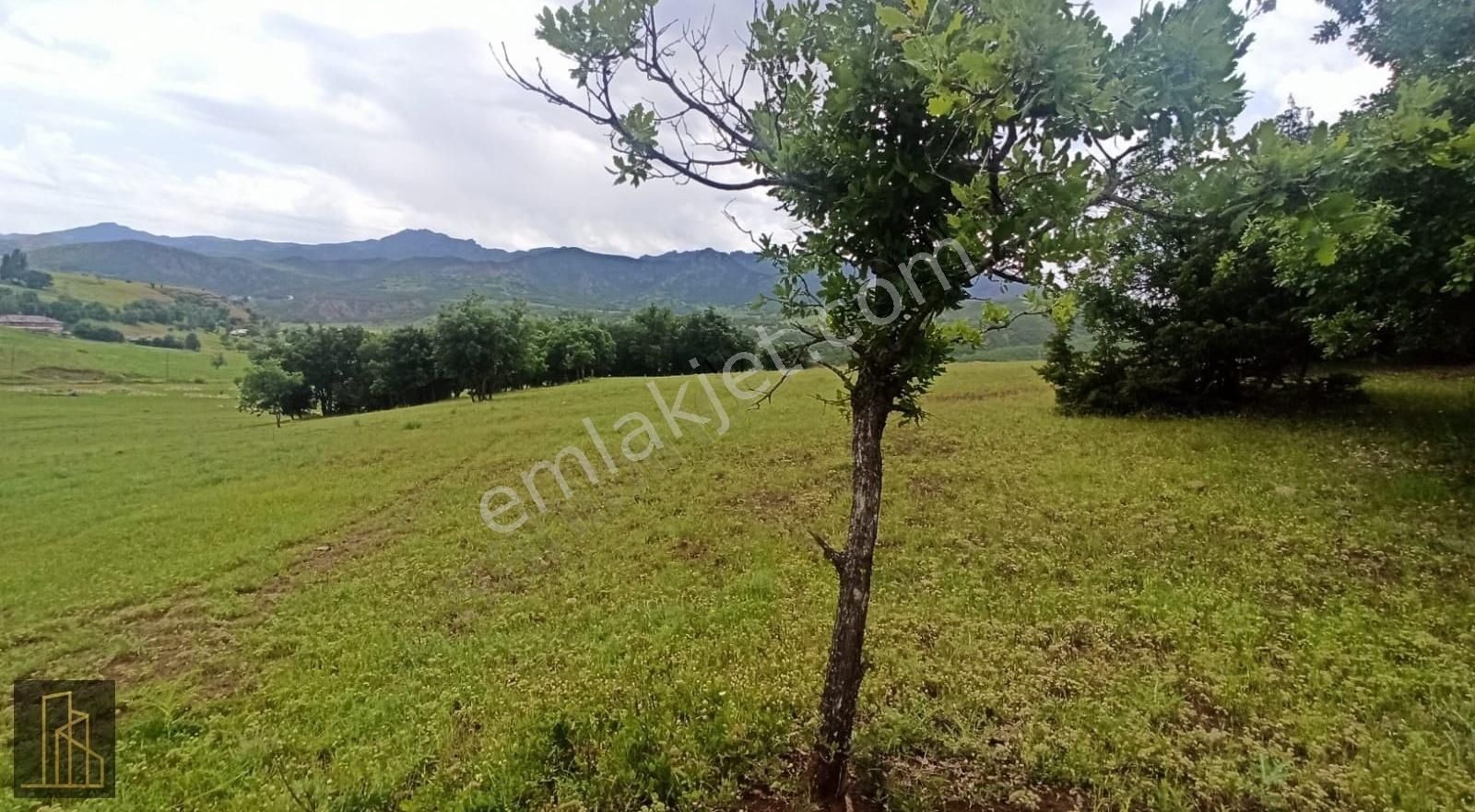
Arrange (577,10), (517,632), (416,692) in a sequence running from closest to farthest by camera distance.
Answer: (577,10) < (416,692) < (517,632)

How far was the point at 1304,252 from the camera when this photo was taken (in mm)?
2387

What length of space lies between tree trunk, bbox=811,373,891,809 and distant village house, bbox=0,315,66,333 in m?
207

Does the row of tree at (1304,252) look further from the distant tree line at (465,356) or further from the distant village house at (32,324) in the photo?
the distant village house at (32,324)

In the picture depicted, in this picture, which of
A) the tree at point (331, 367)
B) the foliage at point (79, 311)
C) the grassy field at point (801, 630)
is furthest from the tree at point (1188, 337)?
the foliage at point (79, 311)

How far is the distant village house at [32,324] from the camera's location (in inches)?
5662

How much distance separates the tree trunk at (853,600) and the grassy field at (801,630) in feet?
2.34

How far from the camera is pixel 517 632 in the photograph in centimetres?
876

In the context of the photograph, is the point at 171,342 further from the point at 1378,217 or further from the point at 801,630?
the point at 1378,217

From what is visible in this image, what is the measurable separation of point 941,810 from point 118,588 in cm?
1455

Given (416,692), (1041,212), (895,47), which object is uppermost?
(895,47)

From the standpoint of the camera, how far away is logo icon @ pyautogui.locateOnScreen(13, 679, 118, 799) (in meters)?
6.21

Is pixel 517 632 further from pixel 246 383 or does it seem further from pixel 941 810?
pixel 246 383

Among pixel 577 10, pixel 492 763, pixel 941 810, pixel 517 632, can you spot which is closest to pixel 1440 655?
pixel 941 810

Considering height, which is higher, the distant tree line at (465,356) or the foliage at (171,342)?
the distant tree line at (465,356)
